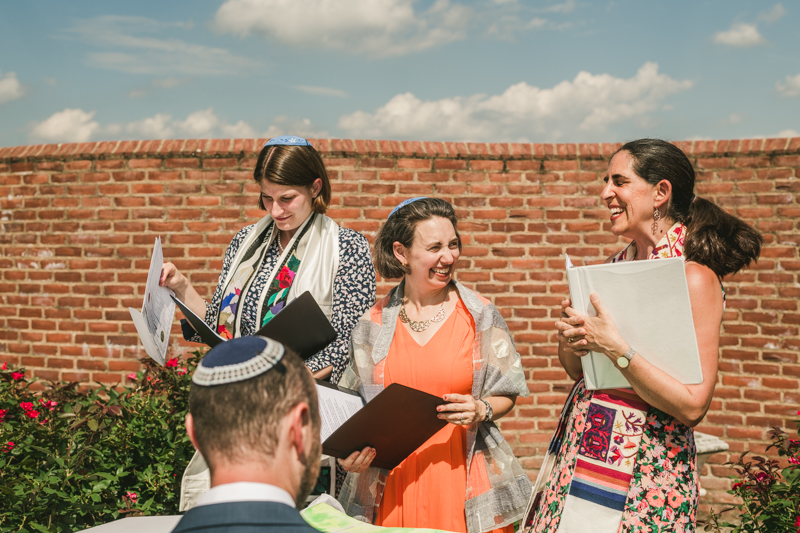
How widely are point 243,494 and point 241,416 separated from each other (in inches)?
4.8

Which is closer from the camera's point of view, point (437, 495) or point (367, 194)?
point (437, 495)

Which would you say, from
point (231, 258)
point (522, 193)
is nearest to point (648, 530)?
point (231, 258)

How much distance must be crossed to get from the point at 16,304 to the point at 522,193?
4427 millimetres

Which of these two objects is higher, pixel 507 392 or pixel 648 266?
pixel 648 266

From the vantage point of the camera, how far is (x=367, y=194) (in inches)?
180

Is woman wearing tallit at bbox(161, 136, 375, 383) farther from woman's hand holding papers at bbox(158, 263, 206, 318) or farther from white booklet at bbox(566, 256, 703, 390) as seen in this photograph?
white booklet at bbox(566, 256, 703, 390)

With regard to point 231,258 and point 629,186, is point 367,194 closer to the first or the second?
point 231,258

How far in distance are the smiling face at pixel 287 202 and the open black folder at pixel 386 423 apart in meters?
0.79

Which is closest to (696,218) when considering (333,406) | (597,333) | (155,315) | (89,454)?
(597,333)

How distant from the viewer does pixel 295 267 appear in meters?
2.39

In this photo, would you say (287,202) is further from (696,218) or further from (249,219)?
(249,219)

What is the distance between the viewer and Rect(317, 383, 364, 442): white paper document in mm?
1888

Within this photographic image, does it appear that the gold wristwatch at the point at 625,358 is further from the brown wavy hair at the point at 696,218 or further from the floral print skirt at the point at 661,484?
the brown wavy hair at the point at 696,218

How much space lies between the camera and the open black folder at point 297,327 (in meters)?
1.88
